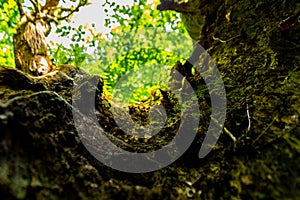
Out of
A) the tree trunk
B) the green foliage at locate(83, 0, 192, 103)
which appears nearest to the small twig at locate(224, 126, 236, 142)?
the tree trunk

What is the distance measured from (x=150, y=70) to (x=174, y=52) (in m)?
1.25

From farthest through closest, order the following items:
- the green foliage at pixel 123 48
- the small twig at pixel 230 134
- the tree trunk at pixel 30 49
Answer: the green foliage at pixel 123 48, the tree trunk at pixel 30 49, the small twig at pixel 230 134

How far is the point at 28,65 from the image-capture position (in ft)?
12.4

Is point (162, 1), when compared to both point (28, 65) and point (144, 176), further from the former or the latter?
point (144, 176)

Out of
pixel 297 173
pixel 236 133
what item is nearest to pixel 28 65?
pixel 236 133

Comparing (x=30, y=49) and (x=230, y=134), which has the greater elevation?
(x=30, y=49)

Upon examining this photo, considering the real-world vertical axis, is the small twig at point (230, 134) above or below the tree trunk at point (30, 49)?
below

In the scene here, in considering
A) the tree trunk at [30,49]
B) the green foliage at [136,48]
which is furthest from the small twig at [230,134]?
the green foliage at [136,48]

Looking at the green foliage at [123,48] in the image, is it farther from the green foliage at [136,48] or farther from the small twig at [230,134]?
the small twig at [230,134]

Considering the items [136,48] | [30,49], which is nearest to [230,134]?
[30,49]

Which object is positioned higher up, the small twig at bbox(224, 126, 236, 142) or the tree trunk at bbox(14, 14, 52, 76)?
the tree trunk at bbox(14, 14, 52, 76)

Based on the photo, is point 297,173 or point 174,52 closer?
point 297,173

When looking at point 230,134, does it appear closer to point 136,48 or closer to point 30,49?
point 30,49

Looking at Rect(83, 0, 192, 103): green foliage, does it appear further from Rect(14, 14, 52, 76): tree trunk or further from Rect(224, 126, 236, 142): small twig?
Rect(224, 126, 236, 142): small twig
